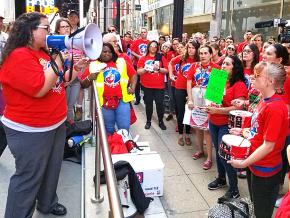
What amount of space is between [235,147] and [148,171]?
1.16 metres

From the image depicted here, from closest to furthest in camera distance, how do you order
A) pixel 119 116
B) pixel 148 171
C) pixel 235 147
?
pixel 235 147 → pixel 148 171 → pixel 119 116

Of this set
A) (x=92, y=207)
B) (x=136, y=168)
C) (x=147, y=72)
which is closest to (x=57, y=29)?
(x=147, y=72)

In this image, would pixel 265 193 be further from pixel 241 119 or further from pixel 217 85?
pixel 217 85

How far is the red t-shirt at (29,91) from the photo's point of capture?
2.31m

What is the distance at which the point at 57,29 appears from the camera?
4.75m

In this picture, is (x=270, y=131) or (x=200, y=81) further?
(x=200, y=81)

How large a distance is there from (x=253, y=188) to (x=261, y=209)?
16cm

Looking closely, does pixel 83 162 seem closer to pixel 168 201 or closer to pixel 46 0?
pixel 168 201

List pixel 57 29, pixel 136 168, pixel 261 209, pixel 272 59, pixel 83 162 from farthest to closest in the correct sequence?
pixel 57 29 → pixel 83 162 → pixel 272 59 → pixel 136 168 → pixel 261 209

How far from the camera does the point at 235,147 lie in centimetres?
261

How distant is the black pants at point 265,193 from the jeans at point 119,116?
2.37 m

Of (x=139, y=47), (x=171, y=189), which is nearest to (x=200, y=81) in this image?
(x=171, y=189)

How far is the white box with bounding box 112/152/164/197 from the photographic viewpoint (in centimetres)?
351

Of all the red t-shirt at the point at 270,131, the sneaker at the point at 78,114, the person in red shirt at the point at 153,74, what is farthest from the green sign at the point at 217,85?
the sneaker at the point at 78,114
